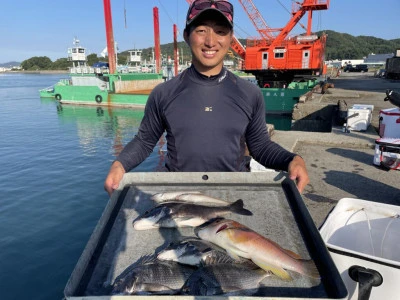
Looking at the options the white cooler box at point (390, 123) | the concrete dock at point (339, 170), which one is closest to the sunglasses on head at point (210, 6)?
the concrete dock at point (339, 170)

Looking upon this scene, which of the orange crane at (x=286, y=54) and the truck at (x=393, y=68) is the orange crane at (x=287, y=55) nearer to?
the orange crane at (x=286, y=54)

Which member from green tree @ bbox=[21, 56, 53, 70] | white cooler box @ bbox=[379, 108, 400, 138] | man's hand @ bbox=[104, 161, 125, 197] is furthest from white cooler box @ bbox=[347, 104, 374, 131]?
green tree @ bbox=[21, 56, 53, 70]

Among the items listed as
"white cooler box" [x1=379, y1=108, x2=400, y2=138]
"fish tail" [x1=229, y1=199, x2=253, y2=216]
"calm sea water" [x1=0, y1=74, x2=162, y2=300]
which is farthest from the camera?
"white cooler box" [x1=379, y1=108, x2=400, y2=138]

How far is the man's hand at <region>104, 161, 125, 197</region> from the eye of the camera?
6.13 ft

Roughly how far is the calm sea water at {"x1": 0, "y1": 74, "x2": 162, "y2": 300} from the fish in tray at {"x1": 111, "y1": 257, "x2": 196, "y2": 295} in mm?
5643

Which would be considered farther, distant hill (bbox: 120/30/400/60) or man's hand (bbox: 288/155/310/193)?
distant hill (bbox: 120/30/400/60)

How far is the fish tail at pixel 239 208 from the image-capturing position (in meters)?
1.65

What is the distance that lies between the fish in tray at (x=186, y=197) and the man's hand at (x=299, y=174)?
536 millimetres

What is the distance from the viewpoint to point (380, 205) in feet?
8.14

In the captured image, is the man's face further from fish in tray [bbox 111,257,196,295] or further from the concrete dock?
the concrete dock

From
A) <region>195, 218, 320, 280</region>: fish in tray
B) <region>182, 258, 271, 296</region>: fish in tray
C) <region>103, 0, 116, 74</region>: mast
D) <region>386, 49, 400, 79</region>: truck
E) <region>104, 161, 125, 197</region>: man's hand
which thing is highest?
<region>103, 0, 116, 74</region>: mast

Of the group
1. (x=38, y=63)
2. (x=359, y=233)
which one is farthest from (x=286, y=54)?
(x=38, y=63)

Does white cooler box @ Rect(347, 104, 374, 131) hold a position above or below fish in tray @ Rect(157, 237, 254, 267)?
below

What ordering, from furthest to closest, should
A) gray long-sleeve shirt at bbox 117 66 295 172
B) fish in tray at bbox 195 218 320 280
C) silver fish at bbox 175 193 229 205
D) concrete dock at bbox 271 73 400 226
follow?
concrete dock at bbox 271 73 400 226 < gray long-sleeve shirt at bbox 117 66 295 172 < silver fish at bbox 175 193 229 205 < fish in tray at bbox 195 218 320 280
